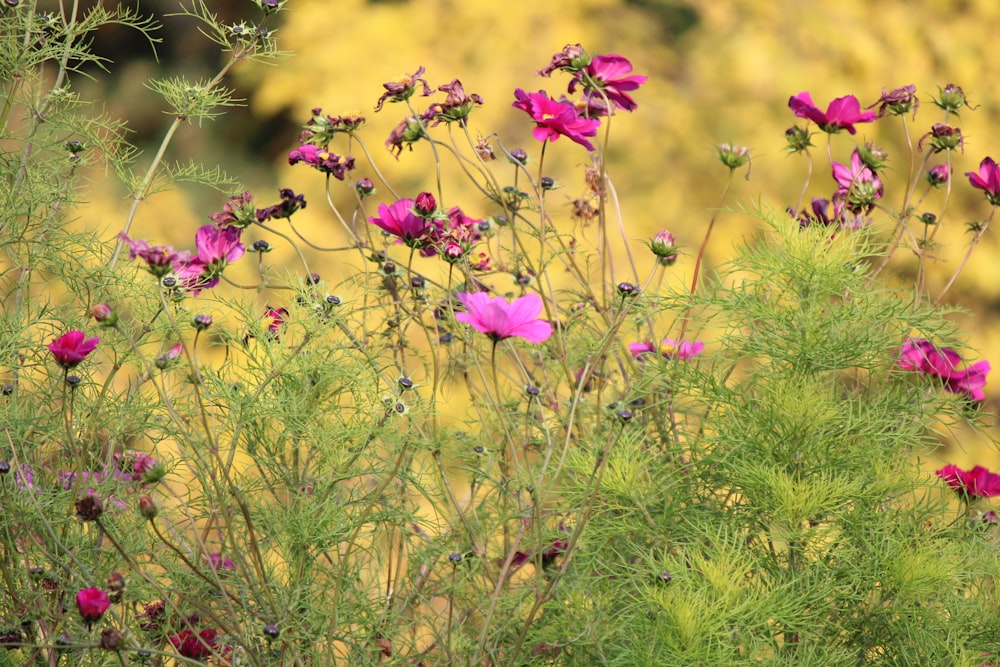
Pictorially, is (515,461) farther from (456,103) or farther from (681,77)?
(681,77)

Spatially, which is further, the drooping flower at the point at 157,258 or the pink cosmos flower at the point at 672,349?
the pink cosmos flower at the point at 672,349

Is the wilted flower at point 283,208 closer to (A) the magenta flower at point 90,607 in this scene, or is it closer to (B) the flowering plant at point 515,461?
(B) the flowering plant at point 515,461

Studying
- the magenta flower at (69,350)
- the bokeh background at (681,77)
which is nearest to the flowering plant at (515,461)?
the magenta flower at (69,350)

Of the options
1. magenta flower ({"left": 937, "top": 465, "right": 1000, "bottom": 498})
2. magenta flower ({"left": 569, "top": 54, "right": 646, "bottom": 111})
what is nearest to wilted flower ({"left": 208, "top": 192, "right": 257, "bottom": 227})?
magenta flower ({"left": 569, "top": 54, "right": 646, "bottom": 111})

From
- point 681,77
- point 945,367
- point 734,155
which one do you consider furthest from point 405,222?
point 681,77

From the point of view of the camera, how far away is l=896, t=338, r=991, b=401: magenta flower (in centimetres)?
77

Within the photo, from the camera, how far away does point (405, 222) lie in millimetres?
733

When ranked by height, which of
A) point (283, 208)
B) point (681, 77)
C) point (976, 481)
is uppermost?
point (283, 208)

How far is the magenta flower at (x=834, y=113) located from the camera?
0.86 m

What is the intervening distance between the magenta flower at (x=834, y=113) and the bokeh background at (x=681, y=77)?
3.50 feet

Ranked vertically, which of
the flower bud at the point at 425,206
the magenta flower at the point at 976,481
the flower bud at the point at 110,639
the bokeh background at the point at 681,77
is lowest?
the bokeh background at the point at 681,77

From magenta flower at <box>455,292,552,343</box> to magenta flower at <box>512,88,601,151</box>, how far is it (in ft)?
0.60

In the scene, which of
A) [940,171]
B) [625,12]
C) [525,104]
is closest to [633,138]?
[625,12]

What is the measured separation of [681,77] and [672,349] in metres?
1.51
